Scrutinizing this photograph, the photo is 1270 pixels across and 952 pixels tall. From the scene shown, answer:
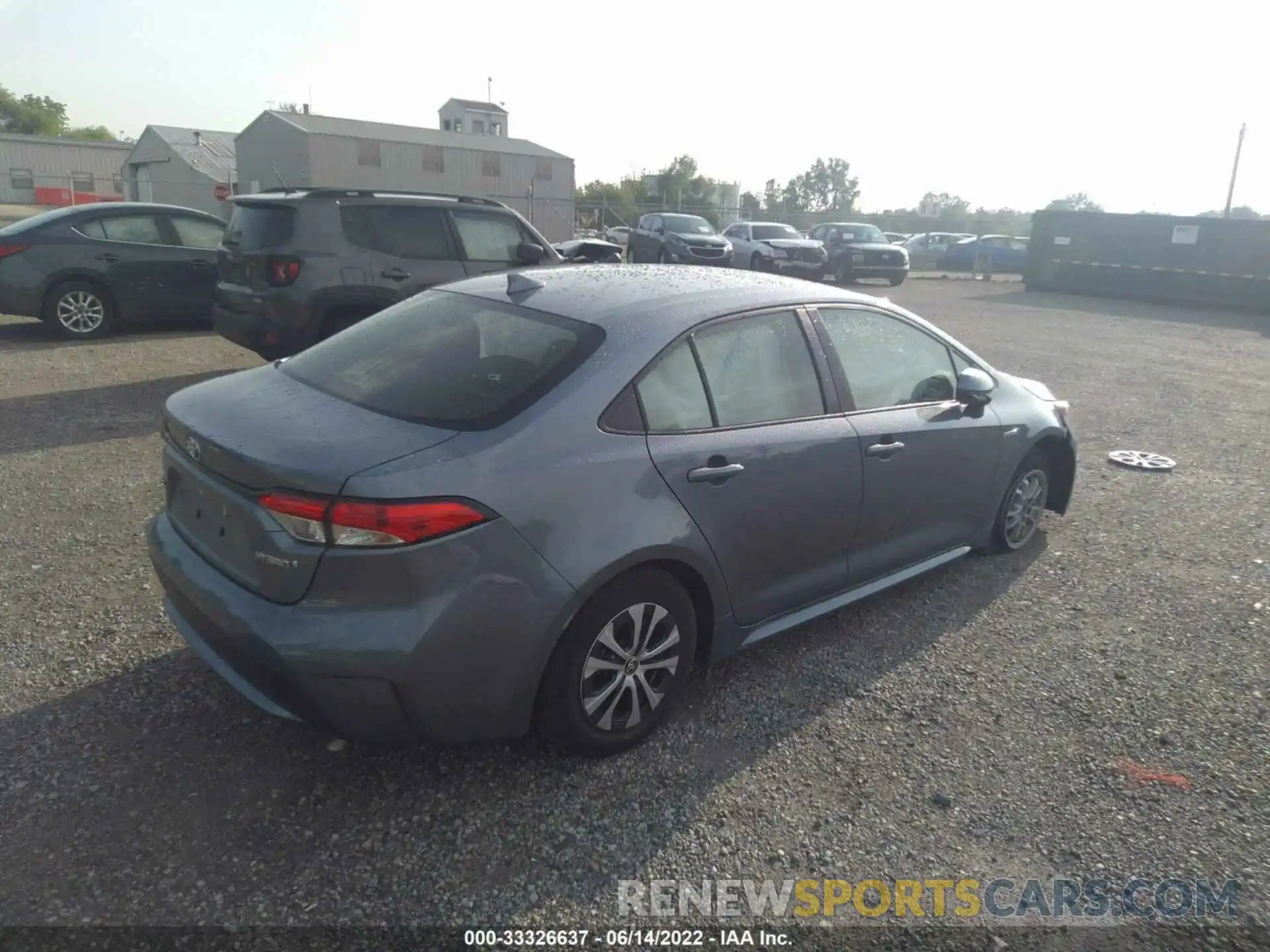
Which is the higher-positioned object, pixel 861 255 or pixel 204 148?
pixel 204 148

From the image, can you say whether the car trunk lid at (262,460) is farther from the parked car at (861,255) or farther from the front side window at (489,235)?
the parked car at (861,255)

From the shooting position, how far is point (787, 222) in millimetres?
40719

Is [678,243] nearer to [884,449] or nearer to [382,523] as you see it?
[884,449]

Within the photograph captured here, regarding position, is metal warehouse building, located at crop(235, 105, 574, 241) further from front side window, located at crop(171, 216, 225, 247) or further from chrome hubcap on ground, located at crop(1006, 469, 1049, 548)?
chrome hubcap on ground, located at crop(1006, 469, 1049, 548)

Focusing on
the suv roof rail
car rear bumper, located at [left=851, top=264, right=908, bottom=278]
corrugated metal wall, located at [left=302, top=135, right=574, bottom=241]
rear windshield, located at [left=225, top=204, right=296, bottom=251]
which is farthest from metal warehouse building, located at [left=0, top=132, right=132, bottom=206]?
rear windshield, located at [left=225, top=204, right=296, bottom=251]

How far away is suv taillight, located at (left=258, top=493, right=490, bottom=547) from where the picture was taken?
2.53 metres

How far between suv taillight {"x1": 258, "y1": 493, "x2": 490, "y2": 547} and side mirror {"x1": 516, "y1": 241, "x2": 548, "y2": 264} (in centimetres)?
660

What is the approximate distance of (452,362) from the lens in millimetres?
3240

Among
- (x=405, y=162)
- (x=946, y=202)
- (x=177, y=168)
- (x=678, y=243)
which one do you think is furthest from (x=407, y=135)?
(x=946, y=202)

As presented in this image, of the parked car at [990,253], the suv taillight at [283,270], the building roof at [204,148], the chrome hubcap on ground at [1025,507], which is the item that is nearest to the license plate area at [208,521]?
the chrome hubcap on ground at [1025,507]

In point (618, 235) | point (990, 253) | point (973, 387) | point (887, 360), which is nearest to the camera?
point (887, 360)

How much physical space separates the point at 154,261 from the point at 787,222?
33.7 meters

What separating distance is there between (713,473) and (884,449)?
1029mm

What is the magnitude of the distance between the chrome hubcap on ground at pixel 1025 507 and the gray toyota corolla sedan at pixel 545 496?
95 centimetres
